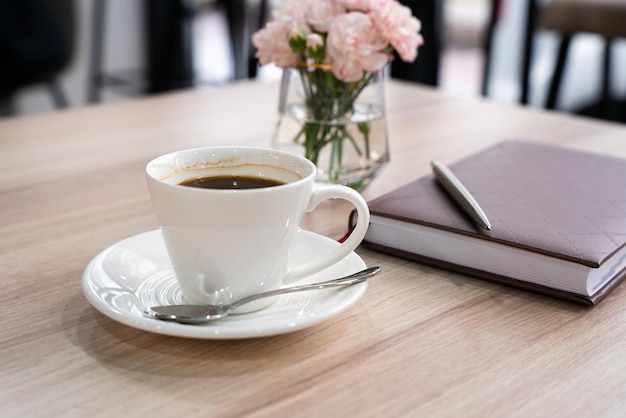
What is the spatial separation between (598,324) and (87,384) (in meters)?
0.38

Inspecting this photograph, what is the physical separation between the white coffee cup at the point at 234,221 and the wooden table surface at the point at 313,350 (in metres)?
0.04

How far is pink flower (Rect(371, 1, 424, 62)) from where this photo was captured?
29.6 inches

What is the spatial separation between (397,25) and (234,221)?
0.34 metres

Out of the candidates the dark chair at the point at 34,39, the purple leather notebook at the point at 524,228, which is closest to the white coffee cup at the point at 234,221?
the purple leather notebook at the point at 524,228

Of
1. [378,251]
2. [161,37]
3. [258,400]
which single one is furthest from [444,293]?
[161,37]

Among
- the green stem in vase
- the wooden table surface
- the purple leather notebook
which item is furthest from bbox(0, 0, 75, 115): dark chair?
the purple leather notebook

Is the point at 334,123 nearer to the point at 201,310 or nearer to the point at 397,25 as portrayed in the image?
the point at 397,25

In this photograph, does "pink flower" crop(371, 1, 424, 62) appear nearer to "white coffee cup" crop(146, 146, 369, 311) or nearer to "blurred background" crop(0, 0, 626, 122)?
"white coffee cup" crop(146, 146, 369, 311)

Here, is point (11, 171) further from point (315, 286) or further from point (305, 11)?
point (315, 286)

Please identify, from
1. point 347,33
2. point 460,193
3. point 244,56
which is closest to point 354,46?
point 347,33

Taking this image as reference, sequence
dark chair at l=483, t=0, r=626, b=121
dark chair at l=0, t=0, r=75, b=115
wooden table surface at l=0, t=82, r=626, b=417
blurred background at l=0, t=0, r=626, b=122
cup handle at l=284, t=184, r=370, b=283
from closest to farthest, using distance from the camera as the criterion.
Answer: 1. wooden table surface at l=0, t=82, r=626, b=417
2. cup handle at l=284, t=184, r=370, b=283
3. dark chair at l=483, t=0, r=626, b=121
4. dark chair at l=0, t=0, r=75, b=115
5. blurred background at l=0, t=0, r=626, b=122

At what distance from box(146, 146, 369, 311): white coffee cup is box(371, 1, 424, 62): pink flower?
0.77ft

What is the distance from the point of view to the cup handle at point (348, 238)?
1.88 feet

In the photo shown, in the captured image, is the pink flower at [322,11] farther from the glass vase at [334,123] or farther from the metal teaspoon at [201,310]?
the metal teaspoon at [201,310]
